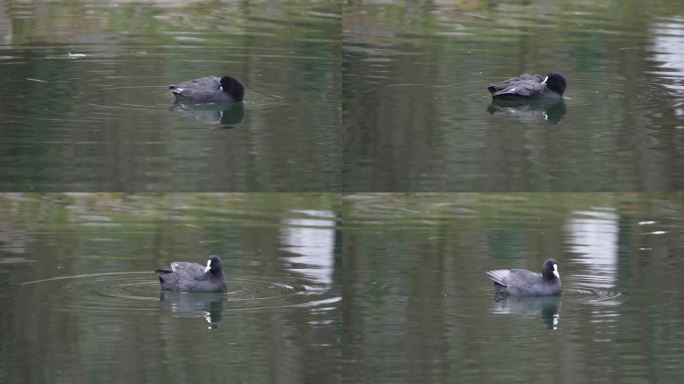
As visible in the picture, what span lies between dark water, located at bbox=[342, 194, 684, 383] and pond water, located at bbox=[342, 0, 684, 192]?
53cm

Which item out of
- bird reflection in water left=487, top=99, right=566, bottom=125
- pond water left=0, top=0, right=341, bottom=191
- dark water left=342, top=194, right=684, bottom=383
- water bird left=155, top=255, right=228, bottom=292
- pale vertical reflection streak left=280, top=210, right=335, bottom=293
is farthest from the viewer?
bird reflection in water left=487, top=99, right=566, bottom=125

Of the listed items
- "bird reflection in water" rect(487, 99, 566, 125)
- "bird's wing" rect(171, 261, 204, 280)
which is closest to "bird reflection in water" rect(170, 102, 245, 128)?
"bird reflection in water" rect(487, 99, 566, 125)

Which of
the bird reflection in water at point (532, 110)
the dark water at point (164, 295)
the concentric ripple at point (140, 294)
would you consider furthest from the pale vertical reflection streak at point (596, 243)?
the concentric ripple at point (140, 294)

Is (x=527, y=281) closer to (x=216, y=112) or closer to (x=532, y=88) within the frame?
(x=532, y=88)

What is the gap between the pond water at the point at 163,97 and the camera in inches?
681

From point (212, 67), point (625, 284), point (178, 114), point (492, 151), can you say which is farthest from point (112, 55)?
point (625, 284)

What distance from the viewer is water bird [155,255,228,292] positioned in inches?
639

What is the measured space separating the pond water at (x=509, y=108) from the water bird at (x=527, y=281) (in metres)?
1.12

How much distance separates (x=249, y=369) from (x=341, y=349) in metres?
0.81

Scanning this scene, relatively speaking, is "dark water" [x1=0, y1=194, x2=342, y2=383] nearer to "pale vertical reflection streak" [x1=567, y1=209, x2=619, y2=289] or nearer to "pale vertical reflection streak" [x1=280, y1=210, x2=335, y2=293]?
"pale vertical reflection streak" [x1=280, y1=210, x2=335, y2=293]

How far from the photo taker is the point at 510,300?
16.0 m

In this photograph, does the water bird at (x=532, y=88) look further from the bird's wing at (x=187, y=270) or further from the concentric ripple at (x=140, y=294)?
the bird's wing at (x=187, y=270)

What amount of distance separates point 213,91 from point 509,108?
276cm

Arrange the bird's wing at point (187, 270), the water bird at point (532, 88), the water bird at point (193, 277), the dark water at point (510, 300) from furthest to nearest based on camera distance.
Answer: the water bird at point (532, 88), the bird's wing at point (187, 270), the water bird at point (193, 277), the dark water at point (510, 300)
